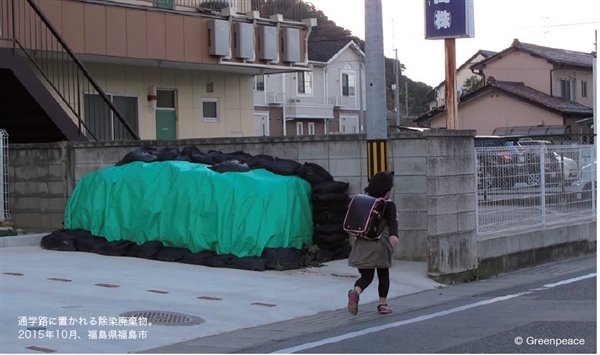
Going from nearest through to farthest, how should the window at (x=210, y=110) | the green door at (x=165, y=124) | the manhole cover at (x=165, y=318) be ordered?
1. the manhole cover at (x=165, y=318)
2. the green door at (x=165, y=124)
3. the window at (x=210, y=110)

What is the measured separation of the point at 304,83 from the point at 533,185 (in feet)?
118

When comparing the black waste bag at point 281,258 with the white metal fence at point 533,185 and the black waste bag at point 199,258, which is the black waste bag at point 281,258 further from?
the white metal fence at point 533,185

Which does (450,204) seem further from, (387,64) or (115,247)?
(387,64)

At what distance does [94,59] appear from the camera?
1980 cm

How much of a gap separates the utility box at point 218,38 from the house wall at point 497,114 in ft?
96.9

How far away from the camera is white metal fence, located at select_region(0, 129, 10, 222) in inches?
623

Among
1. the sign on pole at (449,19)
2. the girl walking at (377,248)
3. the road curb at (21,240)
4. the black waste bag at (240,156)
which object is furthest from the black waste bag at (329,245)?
the sign on pole at (449,19)

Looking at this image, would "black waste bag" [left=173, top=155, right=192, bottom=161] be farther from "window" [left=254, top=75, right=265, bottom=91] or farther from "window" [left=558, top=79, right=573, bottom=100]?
"window" [left=558, top=79, right=573, bottom=100]

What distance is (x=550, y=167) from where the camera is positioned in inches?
591

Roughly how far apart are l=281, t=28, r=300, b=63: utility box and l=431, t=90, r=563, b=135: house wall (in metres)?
27.0

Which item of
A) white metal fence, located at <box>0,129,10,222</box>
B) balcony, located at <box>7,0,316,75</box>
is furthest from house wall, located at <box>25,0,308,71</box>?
white metal fence, located at <box>0,129,10,222</box>

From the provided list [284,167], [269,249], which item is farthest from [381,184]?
[284,167]

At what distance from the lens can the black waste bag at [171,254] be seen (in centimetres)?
1306

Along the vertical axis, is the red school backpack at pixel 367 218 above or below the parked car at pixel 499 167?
below
